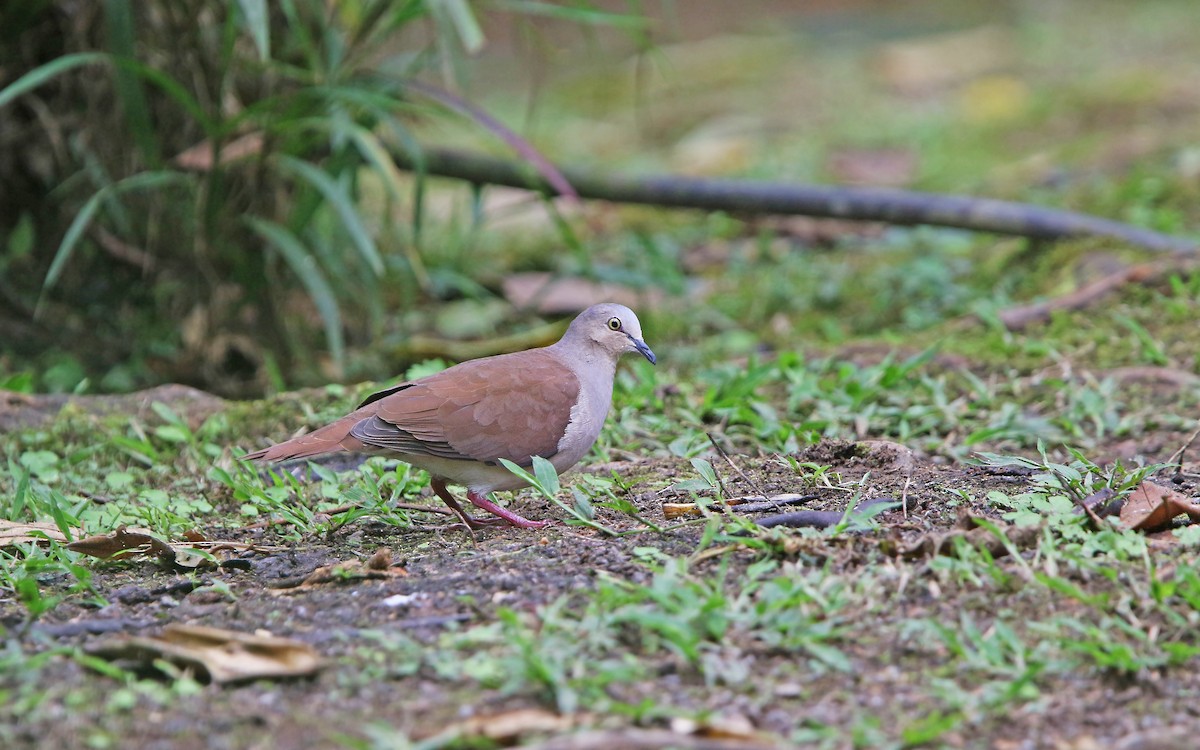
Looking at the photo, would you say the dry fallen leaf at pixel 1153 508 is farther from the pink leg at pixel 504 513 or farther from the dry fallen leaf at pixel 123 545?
the dry fallen leaf at pixel 123 545

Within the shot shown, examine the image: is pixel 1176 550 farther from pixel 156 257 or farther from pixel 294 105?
pixel 156 257

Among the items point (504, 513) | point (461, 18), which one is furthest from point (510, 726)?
point (461, 18)

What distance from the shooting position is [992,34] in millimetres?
14125

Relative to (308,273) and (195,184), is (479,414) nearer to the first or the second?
(308,273)

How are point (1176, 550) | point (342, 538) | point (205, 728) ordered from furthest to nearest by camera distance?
1. point (342, 538)
2. point (1176, 550)
3. point (205, 728)

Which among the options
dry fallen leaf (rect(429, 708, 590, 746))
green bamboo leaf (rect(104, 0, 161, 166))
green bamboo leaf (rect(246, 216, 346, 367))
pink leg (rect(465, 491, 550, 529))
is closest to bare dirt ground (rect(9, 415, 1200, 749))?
dry fallen leaf (rect(429, 708, 590, 746))

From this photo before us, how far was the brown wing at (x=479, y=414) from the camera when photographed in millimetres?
3865

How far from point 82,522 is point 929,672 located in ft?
8.01

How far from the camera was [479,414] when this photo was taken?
13.0 ft

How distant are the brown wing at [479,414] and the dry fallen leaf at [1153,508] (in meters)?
1.56

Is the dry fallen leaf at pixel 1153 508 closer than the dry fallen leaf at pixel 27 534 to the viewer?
Yes

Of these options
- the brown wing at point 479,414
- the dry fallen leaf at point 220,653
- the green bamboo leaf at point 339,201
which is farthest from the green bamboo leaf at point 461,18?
the dry fallen leaf at point 220,653

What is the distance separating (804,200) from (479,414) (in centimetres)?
325

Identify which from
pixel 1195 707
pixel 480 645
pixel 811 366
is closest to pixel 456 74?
pixel 811 366
